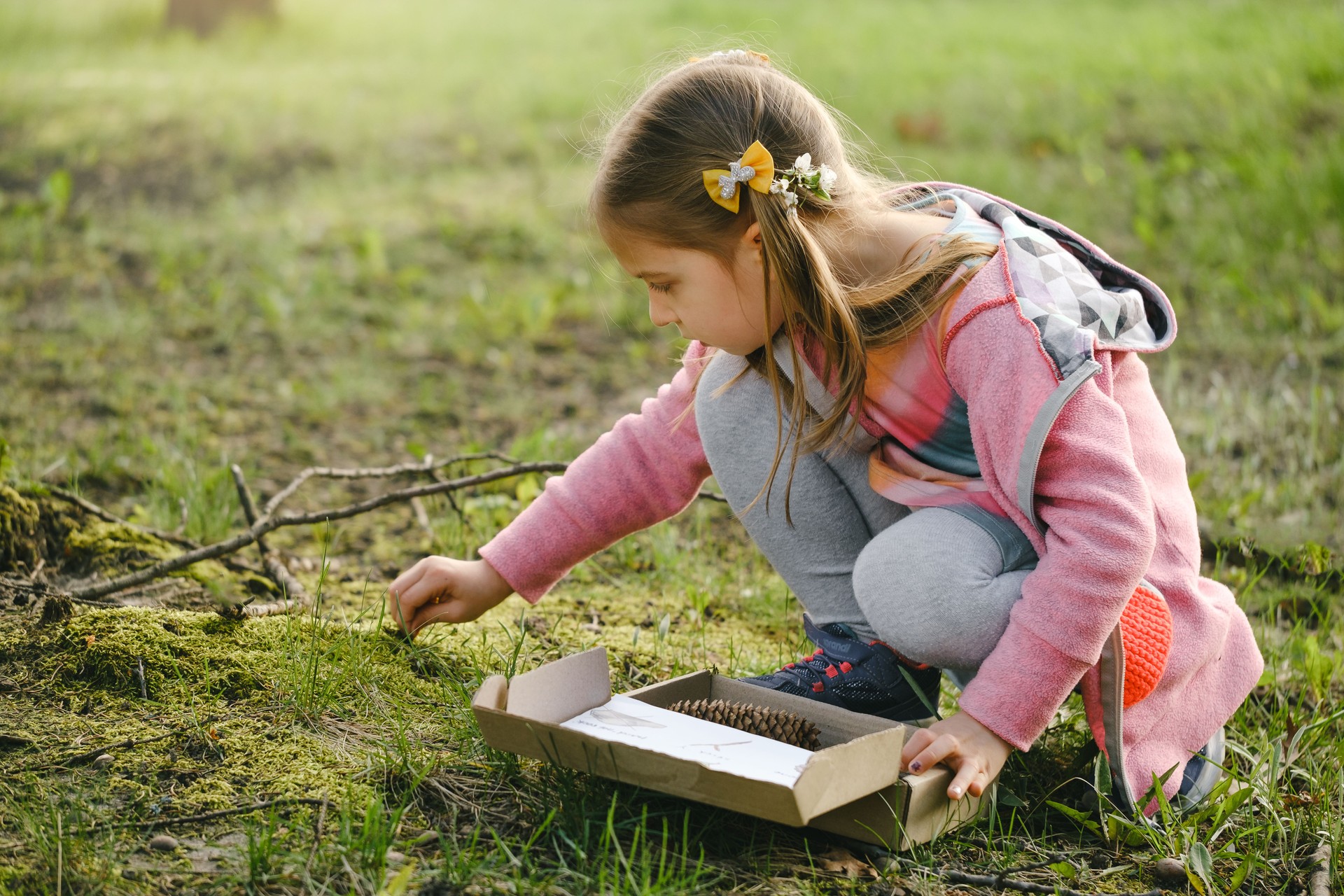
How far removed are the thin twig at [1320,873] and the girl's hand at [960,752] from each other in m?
0.42

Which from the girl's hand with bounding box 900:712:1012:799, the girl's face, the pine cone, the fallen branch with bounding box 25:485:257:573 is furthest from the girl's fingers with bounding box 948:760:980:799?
the fallen branch with bounding box 25:485:257:573

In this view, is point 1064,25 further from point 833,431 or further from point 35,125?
point 833,431

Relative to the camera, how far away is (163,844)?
1.39 meters

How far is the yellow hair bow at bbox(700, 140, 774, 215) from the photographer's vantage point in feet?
5.41

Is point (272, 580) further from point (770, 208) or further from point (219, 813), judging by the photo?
point (770, 208)

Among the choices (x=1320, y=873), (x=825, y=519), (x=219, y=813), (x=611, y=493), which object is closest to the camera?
(x=219, y=813)

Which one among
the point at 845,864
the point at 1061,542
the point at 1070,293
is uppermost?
the point at 1070,293

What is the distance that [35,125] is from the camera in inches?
253

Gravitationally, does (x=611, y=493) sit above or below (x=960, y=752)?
above

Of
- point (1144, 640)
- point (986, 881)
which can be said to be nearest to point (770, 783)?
point (986, 881)

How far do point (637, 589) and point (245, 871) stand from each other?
1.20m

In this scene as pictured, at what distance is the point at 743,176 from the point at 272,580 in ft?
4.18

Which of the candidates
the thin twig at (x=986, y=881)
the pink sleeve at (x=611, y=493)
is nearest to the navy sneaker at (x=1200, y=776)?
the thin twig at (x=986, y=881)

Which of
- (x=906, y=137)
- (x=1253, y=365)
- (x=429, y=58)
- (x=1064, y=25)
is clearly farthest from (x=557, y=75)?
(x=1253, y=365)
